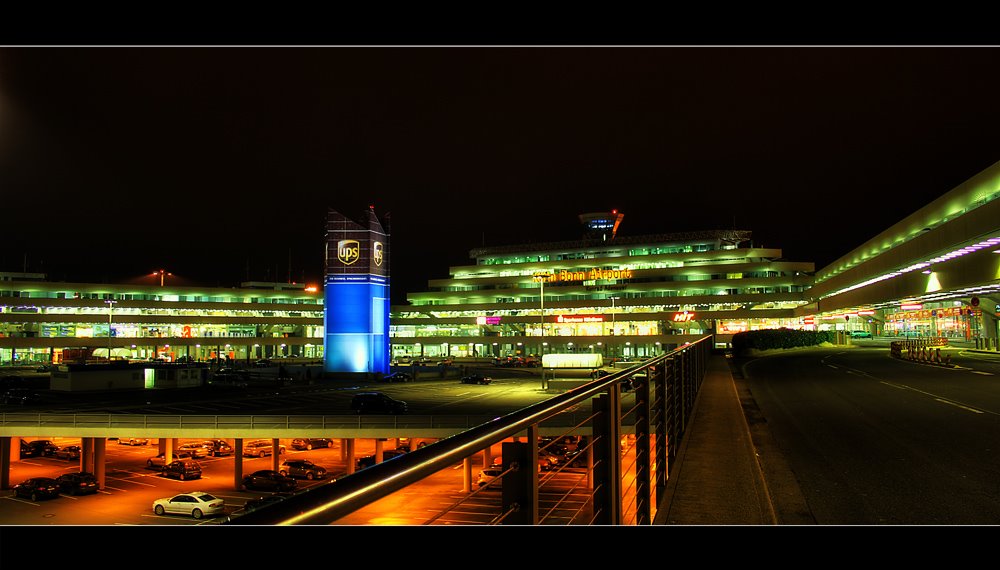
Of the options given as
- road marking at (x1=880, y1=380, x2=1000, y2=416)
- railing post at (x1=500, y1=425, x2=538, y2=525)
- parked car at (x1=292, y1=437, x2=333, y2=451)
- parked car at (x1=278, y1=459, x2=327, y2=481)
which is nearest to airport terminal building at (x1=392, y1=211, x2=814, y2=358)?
parked car at (x1=292, y1=437, x2=333, y2=451)

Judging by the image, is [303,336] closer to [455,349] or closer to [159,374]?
[455,349]

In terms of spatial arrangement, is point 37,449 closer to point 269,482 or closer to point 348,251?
point 269,482

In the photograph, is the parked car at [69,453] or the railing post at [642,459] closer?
the railing post at [642,459]

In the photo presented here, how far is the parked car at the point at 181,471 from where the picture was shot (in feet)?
102

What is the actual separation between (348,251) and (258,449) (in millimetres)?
23338

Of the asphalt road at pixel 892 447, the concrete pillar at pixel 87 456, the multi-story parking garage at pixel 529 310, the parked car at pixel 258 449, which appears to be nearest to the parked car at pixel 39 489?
the concrete pillar at pixel 87 456

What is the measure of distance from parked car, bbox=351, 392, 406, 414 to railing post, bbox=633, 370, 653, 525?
28.4 meters

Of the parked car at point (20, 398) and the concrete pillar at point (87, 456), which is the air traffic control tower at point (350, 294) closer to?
the parked car at point (20, 398)

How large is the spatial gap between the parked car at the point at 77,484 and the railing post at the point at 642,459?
2980 centimetres

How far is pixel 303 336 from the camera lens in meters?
101

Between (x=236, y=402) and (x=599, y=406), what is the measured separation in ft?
127

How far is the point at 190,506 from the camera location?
79.5ft

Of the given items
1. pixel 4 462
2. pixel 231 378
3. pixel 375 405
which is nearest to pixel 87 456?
pixel 4 462

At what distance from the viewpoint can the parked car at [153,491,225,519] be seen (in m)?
24.1
